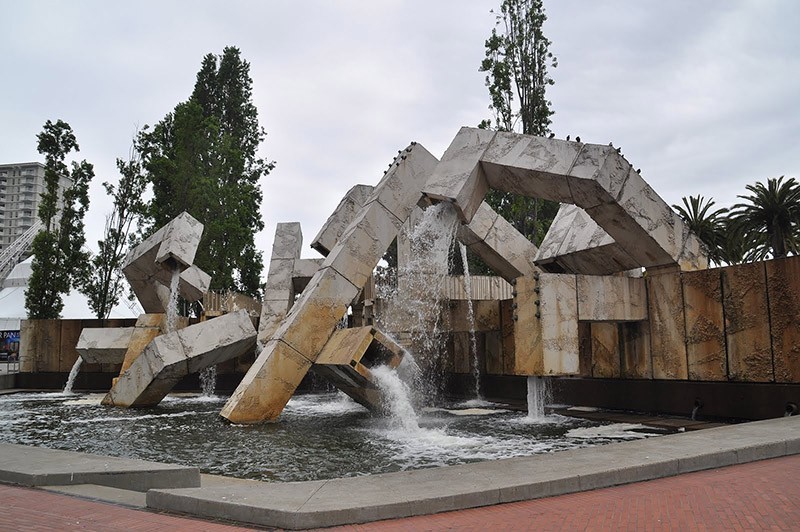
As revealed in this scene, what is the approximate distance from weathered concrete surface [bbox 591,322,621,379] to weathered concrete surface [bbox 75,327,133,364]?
39.4 ft

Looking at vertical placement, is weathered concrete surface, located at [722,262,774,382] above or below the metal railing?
below

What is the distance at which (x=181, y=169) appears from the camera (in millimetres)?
30031

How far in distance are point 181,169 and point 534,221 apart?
640 inches

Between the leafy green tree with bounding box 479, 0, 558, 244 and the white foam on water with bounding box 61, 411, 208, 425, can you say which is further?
the leafy green tree with bounding box 479, 0, 558, 244

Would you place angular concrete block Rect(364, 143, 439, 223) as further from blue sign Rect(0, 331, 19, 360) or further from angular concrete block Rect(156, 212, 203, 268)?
blue sign Rect(0, 331, 19, 360)

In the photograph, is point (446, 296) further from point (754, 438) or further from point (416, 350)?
point (754, 438)

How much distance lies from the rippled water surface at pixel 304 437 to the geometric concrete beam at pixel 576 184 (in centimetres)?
386

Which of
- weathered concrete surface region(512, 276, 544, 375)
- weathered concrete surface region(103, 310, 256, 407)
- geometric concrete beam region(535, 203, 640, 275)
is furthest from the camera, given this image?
geometric concrete beam region(535, 203, 640, 275)

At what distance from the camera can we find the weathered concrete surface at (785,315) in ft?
33.7

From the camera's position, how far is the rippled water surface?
796 centimetres

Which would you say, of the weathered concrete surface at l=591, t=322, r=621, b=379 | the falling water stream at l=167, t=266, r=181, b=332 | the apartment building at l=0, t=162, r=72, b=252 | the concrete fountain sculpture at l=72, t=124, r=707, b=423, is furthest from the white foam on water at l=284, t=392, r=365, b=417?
the apartment building at l=0, t=162, r=72, b=252

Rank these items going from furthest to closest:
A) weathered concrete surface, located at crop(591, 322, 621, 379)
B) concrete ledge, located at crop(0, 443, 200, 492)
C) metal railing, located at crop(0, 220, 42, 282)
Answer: metal railing, located at crop(0, 220, 42, 282) → weathered concrete surface, located at crop(591, 322, 621, 379) → concrete ledge, located at crop(0, 443, 200, 492)

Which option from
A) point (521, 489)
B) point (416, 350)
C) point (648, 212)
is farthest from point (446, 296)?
point (521, 489)

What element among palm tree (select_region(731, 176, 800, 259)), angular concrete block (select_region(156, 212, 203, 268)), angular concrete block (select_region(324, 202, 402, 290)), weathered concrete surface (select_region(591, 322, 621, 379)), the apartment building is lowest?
weathered concrete surface (select_region(591, 322, 621, 379))
